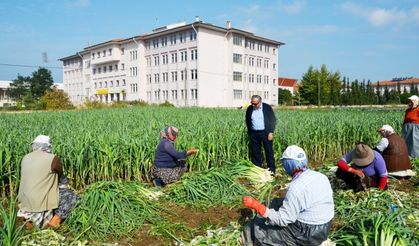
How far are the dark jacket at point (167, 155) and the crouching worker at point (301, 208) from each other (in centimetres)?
284

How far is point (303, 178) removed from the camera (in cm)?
316

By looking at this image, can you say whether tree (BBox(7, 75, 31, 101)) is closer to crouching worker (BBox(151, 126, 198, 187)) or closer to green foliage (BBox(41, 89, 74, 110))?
green foliage (BBox(41, 89, 74, 110))

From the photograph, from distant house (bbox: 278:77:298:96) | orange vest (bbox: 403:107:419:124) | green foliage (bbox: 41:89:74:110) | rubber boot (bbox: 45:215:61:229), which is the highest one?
distant house (bbox: 278:77:298:96)

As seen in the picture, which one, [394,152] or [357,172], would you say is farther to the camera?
[394,152]

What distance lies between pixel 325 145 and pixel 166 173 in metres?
4.91

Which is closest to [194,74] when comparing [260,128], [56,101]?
[56,101]

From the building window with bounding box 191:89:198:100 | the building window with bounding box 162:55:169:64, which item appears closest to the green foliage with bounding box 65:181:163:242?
the building window with bounding box 191:89:198:100

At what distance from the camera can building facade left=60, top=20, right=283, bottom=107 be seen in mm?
45469

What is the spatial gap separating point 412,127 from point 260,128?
3.71 m

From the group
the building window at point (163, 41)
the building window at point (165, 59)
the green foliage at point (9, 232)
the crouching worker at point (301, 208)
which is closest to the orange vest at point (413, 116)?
the crouching worker at point (301, 208)

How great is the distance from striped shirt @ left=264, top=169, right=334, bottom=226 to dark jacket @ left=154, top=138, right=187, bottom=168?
9.80ft

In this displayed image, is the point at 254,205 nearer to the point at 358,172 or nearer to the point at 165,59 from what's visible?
the point at 358,172

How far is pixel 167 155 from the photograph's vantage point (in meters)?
6.04

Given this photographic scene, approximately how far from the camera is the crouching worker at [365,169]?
5277 mm
